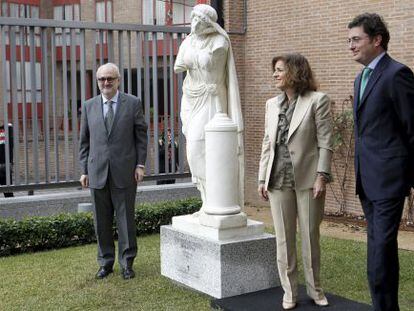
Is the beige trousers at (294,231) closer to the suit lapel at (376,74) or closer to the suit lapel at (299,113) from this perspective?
the suit lapel at (299,113)

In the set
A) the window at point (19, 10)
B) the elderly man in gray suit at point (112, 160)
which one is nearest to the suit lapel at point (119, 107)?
the elderly man in gray suit at point (112, 160)

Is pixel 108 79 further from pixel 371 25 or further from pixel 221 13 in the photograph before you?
pixel 221 13

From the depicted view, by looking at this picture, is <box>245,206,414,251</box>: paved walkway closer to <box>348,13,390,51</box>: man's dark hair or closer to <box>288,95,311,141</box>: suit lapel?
<box>288,95,311,141</box>: suit lapel

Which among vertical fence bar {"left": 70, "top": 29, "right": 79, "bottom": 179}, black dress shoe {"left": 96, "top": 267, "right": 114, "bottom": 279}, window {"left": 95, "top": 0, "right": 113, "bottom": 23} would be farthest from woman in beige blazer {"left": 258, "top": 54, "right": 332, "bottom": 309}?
window {"left": 95, "top": 0, "right": 113, "bottom": 23}

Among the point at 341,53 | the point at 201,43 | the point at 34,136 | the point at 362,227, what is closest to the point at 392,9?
the point at 341,53

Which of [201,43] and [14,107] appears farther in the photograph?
[14,107]

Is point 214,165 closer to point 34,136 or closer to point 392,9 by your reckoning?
point 34,136

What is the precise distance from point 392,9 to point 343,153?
2664mm

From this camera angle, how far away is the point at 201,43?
20.7ft

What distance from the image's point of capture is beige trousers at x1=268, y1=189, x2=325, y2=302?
16.8ft

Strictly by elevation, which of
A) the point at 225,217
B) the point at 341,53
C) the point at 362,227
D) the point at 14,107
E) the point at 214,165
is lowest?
the point at 362,227

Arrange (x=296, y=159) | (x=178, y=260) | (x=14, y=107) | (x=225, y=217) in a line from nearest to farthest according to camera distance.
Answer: (x=296, y=159), (x=225, y=217), (x=178, y=260), (x=14, y=107)

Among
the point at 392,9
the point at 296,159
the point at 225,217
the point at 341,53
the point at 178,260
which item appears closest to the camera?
the point at 296,159

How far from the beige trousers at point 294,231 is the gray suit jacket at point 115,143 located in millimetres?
1861
